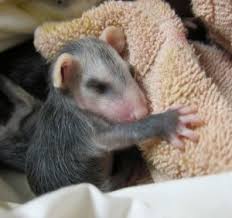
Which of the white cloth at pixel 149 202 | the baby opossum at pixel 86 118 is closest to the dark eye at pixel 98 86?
the baby opossum at pixel 86 118

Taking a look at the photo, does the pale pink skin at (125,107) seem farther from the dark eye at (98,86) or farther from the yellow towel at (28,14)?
the yellow towel at (28,14)

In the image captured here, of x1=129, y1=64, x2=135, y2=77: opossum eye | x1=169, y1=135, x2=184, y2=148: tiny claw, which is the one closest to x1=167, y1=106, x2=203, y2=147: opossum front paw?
x1=169, y1=135, x2=184, y2=148: tiny claw

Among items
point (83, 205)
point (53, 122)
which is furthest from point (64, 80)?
point (83, 205)

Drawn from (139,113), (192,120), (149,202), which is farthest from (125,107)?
(149,202)

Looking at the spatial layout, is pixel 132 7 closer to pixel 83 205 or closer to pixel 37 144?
pixel 37 144

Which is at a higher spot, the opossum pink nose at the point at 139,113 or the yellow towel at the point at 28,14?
the yellow towel at the point at 28,14

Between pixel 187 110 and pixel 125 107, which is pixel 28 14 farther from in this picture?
pixel 187 110

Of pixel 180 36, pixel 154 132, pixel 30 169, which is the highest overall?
pixel 180 36
